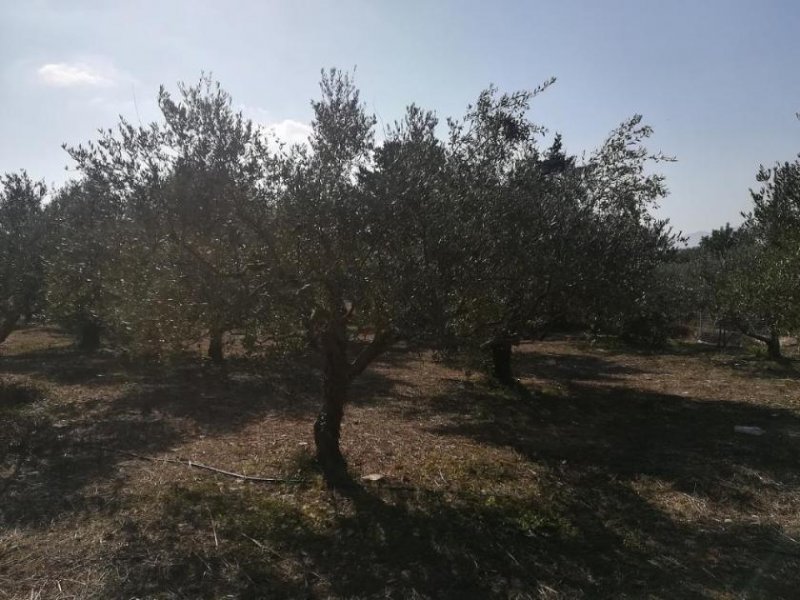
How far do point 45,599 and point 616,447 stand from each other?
9.49m

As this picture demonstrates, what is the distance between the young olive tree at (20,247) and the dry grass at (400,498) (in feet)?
8.57

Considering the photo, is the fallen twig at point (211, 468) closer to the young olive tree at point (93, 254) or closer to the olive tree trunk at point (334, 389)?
the olive tree trunk at point (334, 389)

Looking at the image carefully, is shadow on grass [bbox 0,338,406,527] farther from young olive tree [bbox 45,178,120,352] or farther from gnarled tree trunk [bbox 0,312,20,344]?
young olive tree [bbox 45,178,120,352]

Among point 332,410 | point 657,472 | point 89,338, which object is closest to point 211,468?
point 332,410

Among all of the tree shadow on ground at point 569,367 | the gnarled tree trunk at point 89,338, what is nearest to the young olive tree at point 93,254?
the gnarled tree trunk at point 89,338

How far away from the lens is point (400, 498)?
8.13 m

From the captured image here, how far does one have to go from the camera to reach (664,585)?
580 centimetres

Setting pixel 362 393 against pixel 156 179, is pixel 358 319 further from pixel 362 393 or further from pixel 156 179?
pixel 362 393

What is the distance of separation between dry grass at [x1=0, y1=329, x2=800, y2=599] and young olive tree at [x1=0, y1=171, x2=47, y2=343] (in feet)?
8.57

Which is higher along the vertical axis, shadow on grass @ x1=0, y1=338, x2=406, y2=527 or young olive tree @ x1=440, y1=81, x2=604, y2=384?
young olive tree @ x1=440, y1=81, x2=604, y2=384

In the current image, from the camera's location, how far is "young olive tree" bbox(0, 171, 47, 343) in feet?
53.6

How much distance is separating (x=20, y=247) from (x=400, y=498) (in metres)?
13.7

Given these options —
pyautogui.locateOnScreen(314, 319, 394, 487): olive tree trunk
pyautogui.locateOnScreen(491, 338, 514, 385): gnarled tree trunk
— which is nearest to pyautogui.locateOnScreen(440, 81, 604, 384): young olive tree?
pyautogui.locateOnScreen(314, 319, 394, 487): olive tree trunk

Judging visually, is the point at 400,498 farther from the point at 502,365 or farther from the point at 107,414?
the point at 502,365
